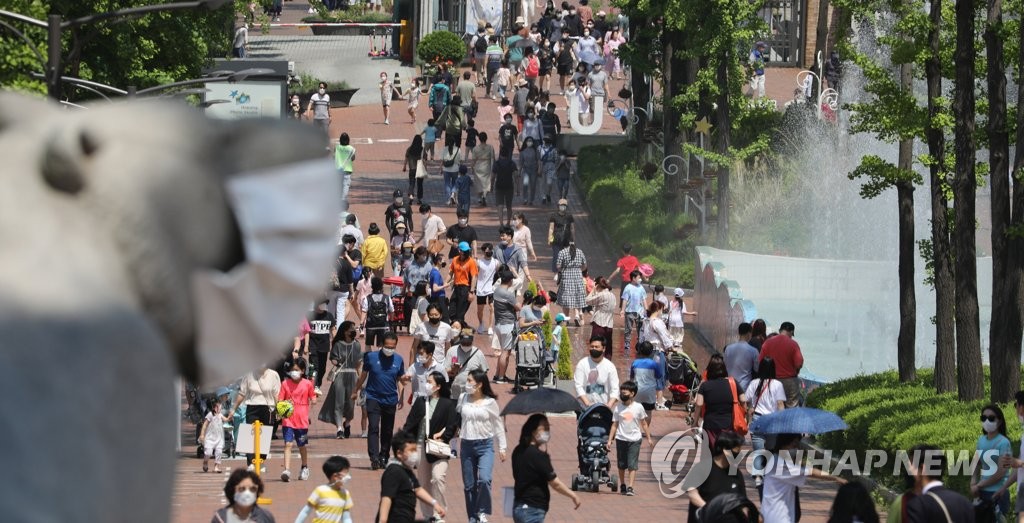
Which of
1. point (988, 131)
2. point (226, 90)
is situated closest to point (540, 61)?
point (226, 90)

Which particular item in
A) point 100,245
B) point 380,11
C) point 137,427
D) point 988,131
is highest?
point 380,11

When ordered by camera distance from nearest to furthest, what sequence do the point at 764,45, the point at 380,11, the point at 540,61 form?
the point at 540,61, the point at 764,45, the point at 380,11

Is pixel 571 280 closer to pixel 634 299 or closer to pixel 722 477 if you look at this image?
pixel 634 299

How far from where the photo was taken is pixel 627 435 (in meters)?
18.3

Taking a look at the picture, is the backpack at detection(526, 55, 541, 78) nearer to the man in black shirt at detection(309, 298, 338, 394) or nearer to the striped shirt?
the man in black shirt at detection(309, 298, 338, 394)

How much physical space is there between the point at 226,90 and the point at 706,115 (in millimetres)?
12182

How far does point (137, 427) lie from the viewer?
2.01 metres

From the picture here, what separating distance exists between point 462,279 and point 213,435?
9435 millimetres

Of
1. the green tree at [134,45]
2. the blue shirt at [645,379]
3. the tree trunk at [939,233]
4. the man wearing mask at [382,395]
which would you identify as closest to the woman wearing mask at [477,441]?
the man wearing mask at [382,395]

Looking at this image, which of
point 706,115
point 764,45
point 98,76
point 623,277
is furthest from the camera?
point 764,45

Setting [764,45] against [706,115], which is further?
[764,45]

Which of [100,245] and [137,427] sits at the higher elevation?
[100,245]

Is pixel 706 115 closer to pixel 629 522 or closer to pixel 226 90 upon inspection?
pixel 226 90

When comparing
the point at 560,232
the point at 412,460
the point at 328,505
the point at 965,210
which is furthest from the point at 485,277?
the point at 328,505
